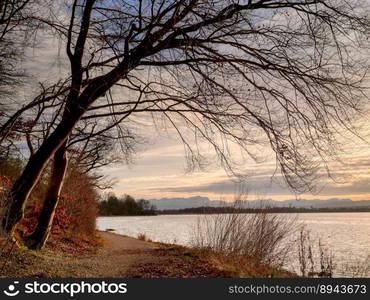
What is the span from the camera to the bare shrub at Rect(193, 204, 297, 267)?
29.7ft

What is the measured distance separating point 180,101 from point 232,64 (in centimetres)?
146

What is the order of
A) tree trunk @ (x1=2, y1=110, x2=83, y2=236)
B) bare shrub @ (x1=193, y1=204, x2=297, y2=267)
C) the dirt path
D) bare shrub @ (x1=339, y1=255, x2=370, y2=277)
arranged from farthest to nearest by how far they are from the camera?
1. tree trunk @ (x1=2, y1=110, x2=83, y2=236)
2. bare shrub @ (x1=193, y1=204, x2=297, y2=267)
3. bare shrub @ (x1=339, y1=255, x2=370, y2=277)
4. the dirt path

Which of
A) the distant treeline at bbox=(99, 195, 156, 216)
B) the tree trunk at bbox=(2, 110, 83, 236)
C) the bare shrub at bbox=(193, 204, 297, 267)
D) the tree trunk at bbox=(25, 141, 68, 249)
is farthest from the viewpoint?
the distant treeline at bbox=(99, 195, 156, 216)

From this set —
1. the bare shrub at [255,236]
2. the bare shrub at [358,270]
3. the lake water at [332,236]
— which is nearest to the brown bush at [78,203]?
the lake water at [332,236]

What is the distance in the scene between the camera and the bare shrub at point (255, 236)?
9062 millimetres

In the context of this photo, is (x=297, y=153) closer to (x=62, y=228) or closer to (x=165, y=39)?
(x=165, y=39)

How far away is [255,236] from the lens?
9.17m

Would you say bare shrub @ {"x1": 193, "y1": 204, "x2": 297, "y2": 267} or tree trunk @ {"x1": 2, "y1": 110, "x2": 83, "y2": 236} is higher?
tree trunk @ {"x1": 2, "y1": 110, "x2": 83, "y2": 236}

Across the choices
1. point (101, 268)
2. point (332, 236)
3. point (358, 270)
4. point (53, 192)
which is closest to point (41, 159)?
point (53, 192)

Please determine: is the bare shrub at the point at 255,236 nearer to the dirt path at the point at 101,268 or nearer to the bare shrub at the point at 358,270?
the dirt path at the point at 101,268

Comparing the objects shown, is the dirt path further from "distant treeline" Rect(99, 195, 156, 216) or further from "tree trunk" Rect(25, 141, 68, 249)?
"distant treeline" Rect(99, 195, 156, 216)

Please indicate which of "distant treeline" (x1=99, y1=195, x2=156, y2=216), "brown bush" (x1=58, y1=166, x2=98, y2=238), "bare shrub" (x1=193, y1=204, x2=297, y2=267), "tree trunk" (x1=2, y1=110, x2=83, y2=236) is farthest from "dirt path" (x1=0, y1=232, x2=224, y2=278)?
"distant treeline" (x1=99, y1=195, x2=156, y2=216)

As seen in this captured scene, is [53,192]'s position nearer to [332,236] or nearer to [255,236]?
[255,236]

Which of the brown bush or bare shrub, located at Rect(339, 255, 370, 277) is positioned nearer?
bare shrub, located at Rect(339, 255, 370, 277)
